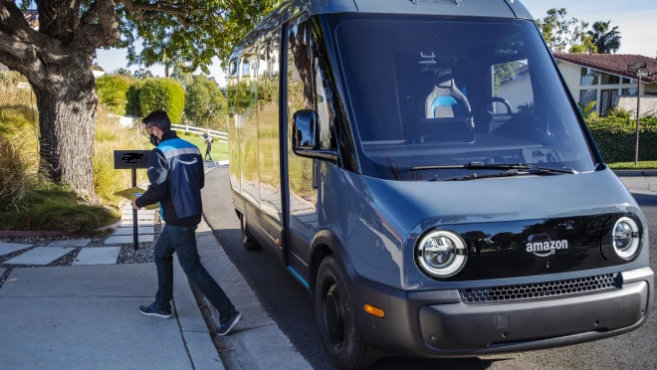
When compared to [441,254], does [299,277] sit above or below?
below

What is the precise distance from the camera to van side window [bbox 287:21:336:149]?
4.28 metres

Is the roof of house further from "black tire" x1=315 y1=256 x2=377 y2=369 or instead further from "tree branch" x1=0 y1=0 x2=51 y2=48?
"black tire" x1=315 y1=256 x2=377 y2=369

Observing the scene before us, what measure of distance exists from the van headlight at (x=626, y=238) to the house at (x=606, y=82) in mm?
33992

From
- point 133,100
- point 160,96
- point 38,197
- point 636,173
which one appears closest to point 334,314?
point 38,197

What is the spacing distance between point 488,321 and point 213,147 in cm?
3592

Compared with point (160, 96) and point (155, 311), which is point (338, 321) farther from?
point (160, 96)

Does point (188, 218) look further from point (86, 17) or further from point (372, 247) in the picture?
point (86, 17)

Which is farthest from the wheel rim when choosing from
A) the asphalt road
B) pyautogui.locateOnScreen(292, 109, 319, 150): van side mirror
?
pyautogui.locateOnScreen(292, 109, 319, 150): van side mirror

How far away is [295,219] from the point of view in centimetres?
515

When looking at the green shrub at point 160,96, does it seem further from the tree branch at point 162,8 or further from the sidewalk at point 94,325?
the sidewalk at point 94,325

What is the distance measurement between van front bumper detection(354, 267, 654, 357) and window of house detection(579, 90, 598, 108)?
3788 centimetres

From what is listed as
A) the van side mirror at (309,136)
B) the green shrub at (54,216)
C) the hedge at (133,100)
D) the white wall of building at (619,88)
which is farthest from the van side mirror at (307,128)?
the hedge at (133,100)

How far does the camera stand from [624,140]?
23969mm

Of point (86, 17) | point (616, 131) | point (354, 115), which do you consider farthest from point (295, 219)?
point (616, 131)
